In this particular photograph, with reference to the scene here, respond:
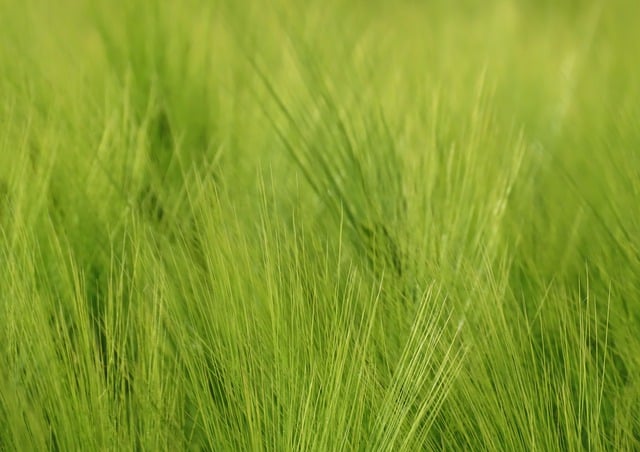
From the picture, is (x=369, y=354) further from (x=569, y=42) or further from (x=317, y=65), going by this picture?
(x=569, y=42)

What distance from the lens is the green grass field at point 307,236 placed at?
0.58 m

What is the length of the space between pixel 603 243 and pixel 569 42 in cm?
66

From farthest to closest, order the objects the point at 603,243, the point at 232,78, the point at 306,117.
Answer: the point at 232,78 → the point at 306,117 → the point at 603,243

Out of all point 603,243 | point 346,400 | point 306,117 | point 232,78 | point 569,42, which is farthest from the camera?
point 569,42

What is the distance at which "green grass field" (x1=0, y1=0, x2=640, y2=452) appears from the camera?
576mm

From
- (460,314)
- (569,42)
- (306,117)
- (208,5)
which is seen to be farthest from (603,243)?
(569,42)

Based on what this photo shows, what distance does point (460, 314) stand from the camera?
65 cm

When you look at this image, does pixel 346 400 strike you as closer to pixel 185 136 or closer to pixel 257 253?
pixel 257 253

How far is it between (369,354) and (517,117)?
1.55 feet

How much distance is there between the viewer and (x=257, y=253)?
24.6 inches

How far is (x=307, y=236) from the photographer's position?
70cm

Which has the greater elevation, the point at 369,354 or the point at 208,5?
the point at 208,5

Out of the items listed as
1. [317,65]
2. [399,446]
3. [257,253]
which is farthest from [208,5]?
[399,446]

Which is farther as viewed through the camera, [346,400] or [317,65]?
[317,65]
